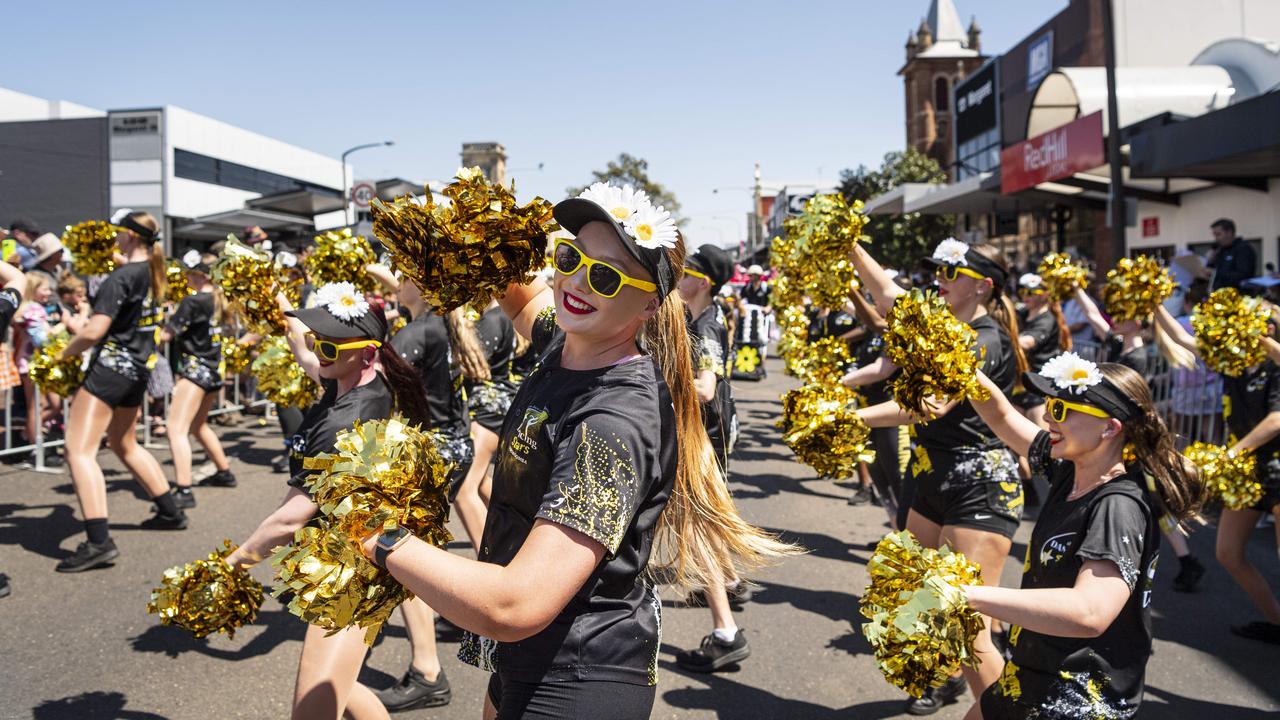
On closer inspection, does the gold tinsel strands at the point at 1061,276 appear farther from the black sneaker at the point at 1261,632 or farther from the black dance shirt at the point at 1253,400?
the black sneaker at the point at 1261,632

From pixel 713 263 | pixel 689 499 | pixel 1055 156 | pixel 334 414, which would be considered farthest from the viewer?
pixel 1055 156

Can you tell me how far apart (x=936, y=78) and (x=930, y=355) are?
3474 inches

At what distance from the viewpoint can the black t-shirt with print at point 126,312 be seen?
6.09 metres

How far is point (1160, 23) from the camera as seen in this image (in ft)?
96.5

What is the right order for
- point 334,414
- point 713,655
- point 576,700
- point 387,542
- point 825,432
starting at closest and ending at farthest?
point 387,542, point 576,700, point 334,414, point 825,432, point 713,655

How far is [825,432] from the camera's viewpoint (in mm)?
4082

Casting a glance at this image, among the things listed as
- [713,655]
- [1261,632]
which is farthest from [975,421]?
[1261,632]

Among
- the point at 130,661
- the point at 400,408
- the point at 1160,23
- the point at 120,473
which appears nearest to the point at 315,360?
the point at 400,408

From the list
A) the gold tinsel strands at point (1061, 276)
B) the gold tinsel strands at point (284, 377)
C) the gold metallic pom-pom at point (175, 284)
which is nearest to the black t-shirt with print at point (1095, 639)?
the gold tinsel strands at point (284, 377)

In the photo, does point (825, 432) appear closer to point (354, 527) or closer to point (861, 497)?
point (354, 527)

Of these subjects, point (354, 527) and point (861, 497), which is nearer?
point (354, 527)

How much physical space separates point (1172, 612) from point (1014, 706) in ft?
11.9

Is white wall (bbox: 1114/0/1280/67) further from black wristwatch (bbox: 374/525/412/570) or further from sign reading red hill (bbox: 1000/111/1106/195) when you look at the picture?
black wristwatch (bbox: 374/525/412/570)

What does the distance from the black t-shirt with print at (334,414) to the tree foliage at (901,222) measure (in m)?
29.7
